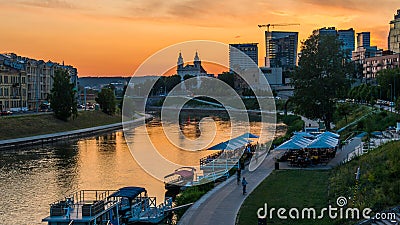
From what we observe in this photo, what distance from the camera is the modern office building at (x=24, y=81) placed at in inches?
3496

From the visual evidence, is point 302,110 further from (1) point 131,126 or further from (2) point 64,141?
(1) point 131,126

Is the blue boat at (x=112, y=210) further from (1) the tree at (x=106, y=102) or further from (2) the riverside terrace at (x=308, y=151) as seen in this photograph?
(1) the tree at (x=106, y=102)

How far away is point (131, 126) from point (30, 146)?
34.9m

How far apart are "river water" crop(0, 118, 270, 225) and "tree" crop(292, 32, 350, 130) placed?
1155 cm

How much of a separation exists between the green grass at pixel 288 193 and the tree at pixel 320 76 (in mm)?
19754

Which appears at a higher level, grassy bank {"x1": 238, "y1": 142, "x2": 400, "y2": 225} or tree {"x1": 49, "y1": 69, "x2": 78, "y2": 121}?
tree {"x1": 49, "y1": 69, "x2": 78, "y2": 121}

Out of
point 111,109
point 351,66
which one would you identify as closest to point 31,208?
point 351,66

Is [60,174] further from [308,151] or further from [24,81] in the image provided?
[24,81]

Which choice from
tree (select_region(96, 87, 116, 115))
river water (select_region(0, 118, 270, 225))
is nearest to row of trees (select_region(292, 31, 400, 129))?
river water (select_region(0, 118, 270, 225))

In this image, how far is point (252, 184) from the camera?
28.0 metres

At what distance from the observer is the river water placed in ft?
93.2

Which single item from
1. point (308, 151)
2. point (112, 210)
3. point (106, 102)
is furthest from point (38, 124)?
point (112, 210)

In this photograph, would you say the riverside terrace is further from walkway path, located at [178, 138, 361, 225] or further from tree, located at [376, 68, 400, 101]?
tree, located at [376, 68, 400, 101]

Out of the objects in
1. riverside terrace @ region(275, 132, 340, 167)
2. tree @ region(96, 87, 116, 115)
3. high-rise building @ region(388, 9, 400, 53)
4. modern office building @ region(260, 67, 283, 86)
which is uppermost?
high-rise building @ region(388, 9, 400, 53)
